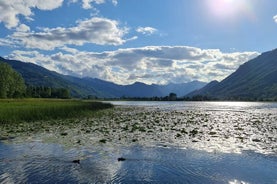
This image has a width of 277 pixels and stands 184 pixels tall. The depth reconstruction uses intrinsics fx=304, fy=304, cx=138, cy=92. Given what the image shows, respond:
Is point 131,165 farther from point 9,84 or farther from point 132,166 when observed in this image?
point 9,84

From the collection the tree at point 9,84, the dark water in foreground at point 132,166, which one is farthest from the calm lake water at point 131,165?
the tree at point 9,84

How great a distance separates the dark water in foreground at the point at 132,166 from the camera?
1908 centimetres

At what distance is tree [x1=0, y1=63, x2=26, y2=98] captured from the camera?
490 ft

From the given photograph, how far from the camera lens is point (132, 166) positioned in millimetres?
22281

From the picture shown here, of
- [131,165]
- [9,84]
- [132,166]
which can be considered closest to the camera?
[132,166]

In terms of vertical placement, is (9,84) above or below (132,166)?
above

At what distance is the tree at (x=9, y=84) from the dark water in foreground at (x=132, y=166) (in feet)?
430

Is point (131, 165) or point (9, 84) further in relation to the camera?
point (9, 84)

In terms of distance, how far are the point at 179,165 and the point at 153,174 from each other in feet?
10.5

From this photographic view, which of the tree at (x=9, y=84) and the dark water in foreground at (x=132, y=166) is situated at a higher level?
the tree at (x=9, y=84)

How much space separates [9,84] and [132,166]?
6012 inches

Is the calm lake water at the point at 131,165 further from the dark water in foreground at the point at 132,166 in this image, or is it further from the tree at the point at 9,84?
the tree at the point at 9,84

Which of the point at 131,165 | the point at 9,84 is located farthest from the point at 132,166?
the point at 9,84

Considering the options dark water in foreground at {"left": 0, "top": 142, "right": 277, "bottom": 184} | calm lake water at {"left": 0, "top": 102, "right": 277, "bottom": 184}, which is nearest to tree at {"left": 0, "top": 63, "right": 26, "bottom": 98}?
calm lake water at {"left": 0, "top": 102, "right": 277, "bottom": 184}
